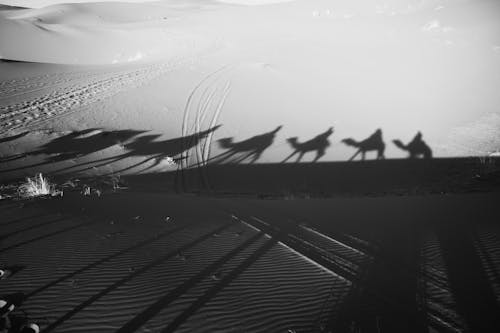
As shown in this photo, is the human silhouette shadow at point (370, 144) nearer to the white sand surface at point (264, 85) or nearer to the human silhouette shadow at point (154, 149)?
the white sand surface at point (264, 85)

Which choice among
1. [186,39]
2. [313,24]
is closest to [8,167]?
[186,39]

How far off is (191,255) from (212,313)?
1.53 meters

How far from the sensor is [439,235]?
6.31 metres

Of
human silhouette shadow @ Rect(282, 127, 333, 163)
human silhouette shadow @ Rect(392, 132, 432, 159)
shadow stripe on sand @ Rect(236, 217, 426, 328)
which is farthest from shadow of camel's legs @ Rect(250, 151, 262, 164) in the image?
human silhouette shadow @ Rect(392, 132, 432, 159)

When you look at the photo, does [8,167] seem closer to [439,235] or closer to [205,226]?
[205,226]

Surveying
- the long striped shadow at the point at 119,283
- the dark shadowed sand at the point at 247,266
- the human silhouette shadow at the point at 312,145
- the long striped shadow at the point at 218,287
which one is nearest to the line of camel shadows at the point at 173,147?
the human silhouette shadow at the point at 312,145

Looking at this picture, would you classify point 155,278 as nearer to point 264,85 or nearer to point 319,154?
point 319,154

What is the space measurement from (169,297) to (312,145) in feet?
40.2

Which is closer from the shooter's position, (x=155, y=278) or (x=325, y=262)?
(x=155, y=278)

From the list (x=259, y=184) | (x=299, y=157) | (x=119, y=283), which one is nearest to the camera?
(x=119, y=283)

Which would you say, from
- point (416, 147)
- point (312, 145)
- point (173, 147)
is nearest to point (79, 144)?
point (173, 147)

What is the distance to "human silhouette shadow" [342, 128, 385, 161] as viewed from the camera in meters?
14.2

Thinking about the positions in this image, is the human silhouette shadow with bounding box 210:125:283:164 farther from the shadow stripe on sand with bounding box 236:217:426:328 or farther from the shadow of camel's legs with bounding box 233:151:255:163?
the shadow stripe on sand with bounding box 236:217:426:328

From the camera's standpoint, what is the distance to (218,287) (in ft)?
13.7
